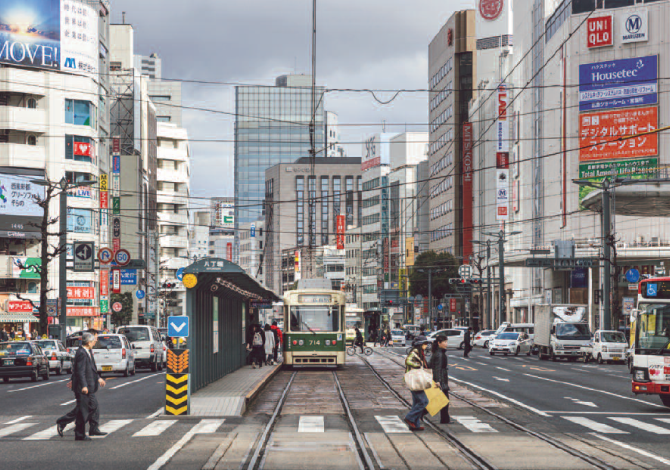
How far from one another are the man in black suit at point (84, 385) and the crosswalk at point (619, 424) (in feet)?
26.4

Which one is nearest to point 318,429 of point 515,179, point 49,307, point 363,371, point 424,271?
point 363,371

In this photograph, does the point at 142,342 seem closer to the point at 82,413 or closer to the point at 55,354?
the point at 55,354

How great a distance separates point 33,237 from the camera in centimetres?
7338

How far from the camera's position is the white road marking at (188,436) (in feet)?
43.9

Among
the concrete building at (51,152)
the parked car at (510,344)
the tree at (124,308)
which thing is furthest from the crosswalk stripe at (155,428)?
the tree at (124,308)

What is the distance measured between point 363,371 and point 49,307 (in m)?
16.5

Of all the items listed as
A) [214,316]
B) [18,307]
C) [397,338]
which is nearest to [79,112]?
[18,307]

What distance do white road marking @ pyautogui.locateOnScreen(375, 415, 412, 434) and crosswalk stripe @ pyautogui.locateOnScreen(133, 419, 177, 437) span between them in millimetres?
3677

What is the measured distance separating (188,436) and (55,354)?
2699 cm

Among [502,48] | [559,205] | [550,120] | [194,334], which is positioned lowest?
[194,334]

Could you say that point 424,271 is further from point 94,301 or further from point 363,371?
point 363,371

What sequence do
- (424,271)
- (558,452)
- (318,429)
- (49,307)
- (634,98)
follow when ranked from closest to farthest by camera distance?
(558,452) < (318,429) < (49,307) < (634,98) < (424,271)

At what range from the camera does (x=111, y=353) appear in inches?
1522

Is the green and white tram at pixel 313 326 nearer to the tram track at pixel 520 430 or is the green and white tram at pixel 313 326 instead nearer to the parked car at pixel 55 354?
the parked car at pixel 55 354
